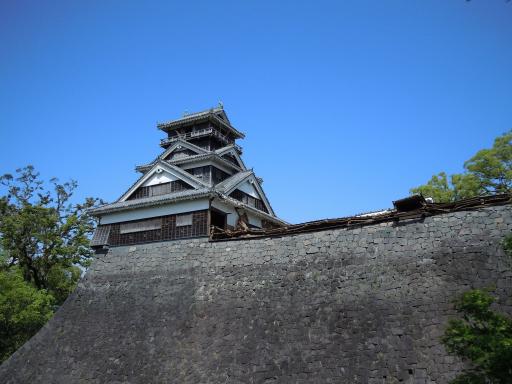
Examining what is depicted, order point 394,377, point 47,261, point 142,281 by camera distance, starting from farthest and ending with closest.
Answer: point 47,261
point 142,281
point 394,377

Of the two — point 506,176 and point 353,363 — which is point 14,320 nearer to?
point 353,363

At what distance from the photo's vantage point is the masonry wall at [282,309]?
13406 mm

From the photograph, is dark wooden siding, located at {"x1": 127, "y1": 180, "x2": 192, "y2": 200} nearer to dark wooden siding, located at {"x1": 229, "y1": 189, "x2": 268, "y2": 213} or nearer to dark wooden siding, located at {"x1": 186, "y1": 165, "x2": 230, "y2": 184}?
dark wooden siding, located at {"x1": 186, "y1": 165, "x2": 230, "y2": 184}

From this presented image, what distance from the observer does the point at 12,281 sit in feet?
87.5

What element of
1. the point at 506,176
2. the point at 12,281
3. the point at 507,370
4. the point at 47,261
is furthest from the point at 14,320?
the point at 506,176

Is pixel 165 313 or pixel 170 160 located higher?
pixel 170 160

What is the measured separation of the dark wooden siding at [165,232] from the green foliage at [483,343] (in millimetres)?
13778

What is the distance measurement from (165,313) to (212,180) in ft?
30.3

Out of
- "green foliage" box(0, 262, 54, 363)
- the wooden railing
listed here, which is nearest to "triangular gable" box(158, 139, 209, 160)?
the wooden railing

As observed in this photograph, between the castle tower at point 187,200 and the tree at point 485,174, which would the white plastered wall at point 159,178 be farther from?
the tree at point 485,174

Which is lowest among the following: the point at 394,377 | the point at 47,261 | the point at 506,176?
the point at 394,377

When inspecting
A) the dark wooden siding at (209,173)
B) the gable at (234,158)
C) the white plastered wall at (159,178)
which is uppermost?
the gable at (234,158)

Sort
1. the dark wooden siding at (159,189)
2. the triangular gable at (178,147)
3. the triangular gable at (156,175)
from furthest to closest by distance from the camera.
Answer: the triangular gable at (178,147), the triangular gable at (156,175), the dark wooden siding at (159,189)

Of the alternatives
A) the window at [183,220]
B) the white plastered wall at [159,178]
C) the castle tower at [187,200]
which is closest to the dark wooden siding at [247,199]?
the castle tower at [187,200]
